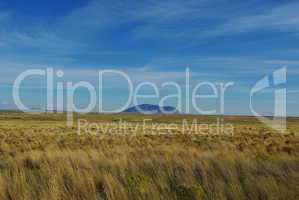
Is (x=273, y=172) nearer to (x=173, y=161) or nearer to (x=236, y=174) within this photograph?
(x=236, y=174)

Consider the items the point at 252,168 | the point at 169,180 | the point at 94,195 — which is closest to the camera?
the point at 94,195

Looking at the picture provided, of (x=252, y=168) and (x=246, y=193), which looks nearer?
(x=246, y=193)

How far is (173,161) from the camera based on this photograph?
9.09m

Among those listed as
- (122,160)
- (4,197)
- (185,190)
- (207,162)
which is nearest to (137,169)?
(122,160)

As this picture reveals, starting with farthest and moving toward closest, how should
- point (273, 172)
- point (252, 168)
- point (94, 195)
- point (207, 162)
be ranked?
point (207, 162), point (252, 168), point (273, 172), point (94, 195)

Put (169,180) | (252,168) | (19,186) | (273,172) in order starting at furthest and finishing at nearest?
(252,168)
(273,172)
(169,180)
(19,186)

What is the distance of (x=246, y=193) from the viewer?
5883mm

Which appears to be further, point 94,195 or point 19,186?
point 19,186

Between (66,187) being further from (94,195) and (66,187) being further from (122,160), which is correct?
(122,160)

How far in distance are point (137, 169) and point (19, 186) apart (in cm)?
284

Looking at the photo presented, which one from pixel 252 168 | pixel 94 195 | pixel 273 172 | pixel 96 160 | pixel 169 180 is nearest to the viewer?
pixel 94 195

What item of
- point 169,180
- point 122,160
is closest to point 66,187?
point 169,180

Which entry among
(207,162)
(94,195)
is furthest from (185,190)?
(207,162)

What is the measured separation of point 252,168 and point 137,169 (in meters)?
2.70
